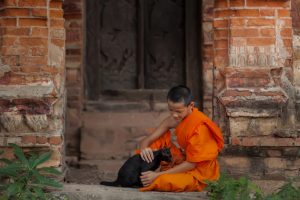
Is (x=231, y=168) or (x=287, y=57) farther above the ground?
(x=287, y=57)

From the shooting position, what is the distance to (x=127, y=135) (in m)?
7.72

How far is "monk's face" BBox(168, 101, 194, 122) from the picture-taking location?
5.79 m

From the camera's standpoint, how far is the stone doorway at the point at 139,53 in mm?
8102

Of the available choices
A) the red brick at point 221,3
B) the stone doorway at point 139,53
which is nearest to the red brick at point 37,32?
the red brick at point 221,3

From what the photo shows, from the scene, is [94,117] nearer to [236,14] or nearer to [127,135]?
[127,135]

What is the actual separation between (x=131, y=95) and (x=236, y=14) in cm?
243

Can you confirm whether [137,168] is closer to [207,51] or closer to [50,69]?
[50,69]

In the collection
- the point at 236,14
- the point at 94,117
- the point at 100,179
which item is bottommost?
the point at 100,179

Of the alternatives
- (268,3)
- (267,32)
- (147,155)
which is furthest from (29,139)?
(268,3)

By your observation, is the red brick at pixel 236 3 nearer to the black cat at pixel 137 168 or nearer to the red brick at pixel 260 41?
the red brick at pixel 260 41

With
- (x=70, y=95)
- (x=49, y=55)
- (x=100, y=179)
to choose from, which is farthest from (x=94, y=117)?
(x=49, y=55)

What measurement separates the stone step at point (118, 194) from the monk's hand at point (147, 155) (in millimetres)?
303

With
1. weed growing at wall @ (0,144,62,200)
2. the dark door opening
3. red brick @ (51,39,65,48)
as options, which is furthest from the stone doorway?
weed growing at wall @ (0,144,62,200)

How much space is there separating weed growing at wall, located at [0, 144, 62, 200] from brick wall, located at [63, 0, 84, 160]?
2162 millimetres
